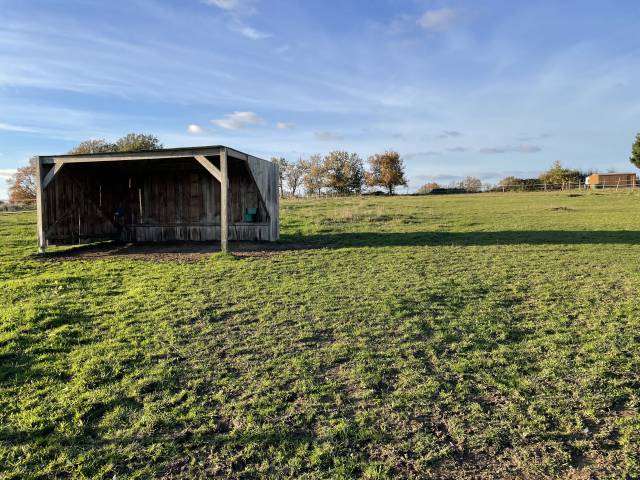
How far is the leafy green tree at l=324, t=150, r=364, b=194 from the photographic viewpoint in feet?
193

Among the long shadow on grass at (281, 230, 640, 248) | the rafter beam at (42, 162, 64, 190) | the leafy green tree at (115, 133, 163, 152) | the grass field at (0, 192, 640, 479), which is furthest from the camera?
the leafy green tree at (115, 133, 163, 152)

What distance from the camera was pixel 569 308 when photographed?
246 inches

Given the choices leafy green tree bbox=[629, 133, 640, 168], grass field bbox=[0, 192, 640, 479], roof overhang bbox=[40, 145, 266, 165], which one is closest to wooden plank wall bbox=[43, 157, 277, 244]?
roof overhang bbox=[40, 145, 266, 165]

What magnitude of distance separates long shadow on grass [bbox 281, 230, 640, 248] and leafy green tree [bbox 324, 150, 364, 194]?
43.7 metres

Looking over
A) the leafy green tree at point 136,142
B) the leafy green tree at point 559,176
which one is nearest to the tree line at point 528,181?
the leafy green tree at point 559,176

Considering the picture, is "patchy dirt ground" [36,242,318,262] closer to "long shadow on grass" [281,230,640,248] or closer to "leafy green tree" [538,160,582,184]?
"long shadow on grass" [281,230,640,248]

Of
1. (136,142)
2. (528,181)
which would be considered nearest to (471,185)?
(528,181)

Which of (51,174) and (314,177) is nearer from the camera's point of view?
(51,174)

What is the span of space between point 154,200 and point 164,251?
346cm

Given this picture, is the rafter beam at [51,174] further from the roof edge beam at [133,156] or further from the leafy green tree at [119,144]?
the leafy green tree at [119,144]

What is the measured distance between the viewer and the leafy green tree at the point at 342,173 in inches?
2322

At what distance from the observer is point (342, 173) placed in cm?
5919

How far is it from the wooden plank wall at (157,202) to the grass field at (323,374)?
220 inches

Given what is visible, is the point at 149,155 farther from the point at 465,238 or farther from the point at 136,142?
the point at 136,142
